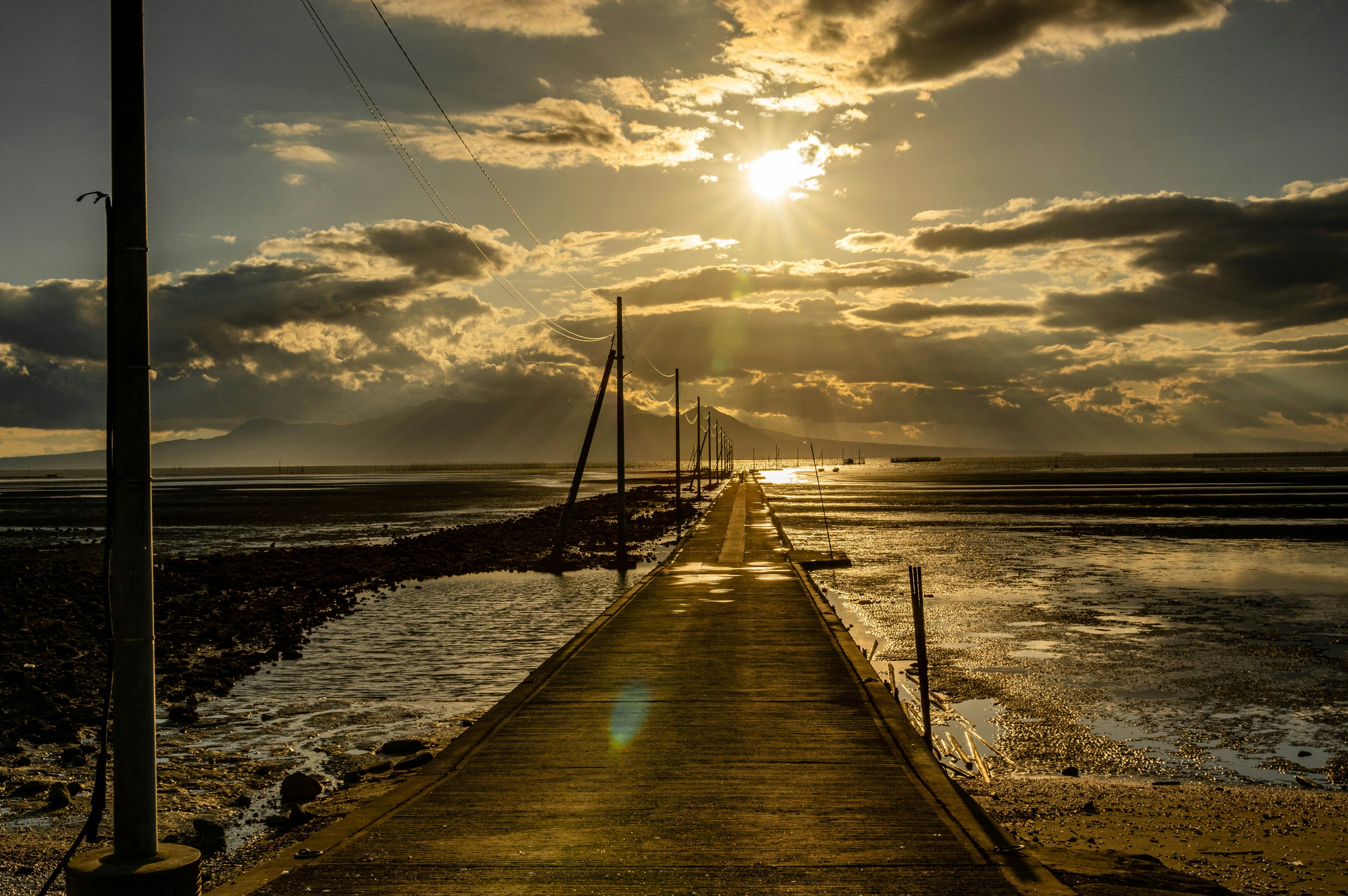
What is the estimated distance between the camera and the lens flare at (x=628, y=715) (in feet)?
29.9

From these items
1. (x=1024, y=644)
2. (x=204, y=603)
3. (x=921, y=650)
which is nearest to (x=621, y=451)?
(x=204, y=603)

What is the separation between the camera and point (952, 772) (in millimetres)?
9898

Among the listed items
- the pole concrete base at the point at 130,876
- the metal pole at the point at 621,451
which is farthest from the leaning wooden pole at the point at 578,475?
the pole concrete base at the point at 130,876

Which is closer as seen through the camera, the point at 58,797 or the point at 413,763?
the point at 58,797

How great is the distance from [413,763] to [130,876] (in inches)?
215

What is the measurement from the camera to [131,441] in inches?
187

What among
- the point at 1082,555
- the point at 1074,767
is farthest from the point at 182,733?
the point at 1082,555

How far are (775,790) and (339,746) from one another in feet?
20.8

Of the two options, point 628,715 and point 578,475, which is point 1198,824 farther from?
point 578,475

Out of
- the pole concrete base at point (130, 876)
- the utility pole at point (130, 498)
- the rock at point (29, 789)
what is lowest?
the rock at point (29, 789)

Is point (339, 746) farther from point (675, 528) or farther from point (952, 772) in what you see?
point (675, 528)

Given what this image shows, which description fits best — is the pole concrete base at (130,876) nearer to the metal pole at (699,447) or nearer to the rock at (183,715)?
the rock at (183,715)

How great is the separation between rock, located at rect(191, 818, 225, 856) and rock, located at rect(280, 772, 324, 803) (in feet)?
3.31

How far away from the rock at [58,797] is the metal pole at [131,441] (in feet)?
17.9
